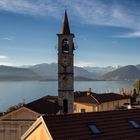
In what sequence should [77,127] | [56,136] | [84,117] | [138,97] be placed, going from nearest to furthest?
[56,136] < [77,127] < [84,117] < [138,97]

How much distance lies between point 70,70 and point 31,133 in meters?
18.9

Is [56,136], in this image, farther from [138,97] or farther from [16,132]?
[138,97]

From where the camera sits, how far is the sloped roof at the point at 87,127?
22250 mm

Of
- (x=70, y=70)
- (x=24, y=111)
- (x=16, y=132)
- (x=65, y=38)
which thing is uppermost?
(x=65, y=38)

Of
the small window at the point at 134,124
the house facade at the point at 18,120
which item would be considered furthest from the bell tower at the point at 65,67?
the small window at the point at 134,124

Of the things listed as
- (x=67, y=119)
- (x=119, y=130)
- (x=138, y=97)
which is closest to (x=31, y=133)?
(x=67, y=119)

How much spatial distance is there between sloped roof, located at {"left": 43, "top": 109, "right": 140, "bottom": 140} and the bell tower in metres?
18.0

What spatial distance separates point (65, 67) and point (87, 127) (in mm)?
21088

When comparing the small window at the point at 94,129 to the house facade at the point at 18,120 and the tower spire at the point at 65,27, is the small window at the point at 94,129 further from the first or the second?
the tower spire at the point at 65,27

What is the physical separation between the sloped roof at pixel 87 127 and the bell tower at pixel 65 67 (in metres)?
18.0

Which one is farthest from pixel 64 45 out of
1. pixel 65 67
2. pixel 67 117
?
pixel 67 117

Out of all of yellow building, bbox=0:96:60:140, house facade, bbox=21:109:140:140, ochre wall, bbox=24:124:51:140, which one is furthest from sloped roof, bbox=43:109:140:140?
yellow building, bbox=0:96:60:140

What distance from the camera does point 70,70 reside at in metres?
44.1

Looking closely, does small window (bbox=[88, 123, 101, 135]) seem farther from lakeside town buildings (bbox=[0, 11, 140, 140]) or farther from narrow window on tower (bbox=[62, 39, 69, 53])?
narrow window on tower (bbox=[62, 39, 69, 53])
